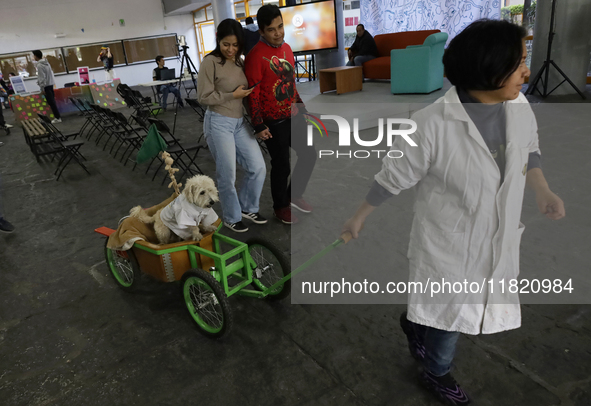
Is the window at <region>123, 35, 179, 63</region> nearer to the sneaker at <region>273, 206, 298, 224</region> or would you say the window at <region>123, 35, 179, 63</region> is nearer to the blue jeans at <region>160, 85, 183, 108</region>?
the blue jeans at <region>160, 85, 183, 108</region>

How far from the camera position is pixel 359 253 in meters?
2.86

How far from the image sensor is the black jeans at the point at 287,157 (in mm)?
3088

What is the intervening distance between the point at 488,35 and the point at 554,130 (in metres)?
4.83

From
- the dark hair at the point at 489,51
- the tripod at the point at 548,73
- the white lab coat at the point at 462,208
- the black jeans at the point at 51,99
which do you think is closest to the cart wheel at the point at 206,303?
the white lab coat at the point at 462,208

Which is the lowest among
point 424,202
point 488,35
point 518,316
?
point 518,316

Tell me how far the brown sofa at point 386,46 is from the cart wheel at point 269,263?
717cm

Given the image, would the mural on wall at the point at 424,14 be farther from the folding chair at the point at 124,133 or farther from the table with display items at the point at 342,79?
the folding chair at the point at 124,133

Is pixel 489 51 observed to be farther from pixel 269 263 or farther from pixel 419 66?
pixel 419 66

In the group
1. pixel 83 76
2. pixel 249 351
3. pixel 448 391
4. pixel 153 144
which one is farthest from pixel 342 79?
pixel 83 76

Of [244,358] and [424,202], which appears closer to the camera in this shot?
[424,202]

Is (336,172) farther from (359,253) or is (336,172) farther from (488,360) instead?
(488,360)

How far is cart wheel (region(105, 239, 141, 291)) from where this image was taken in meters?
2.51

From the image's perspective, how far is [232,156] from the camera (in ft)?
9.91

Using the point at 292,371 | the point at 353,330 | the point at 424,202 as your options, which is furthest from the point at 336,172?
the point at 424,202
